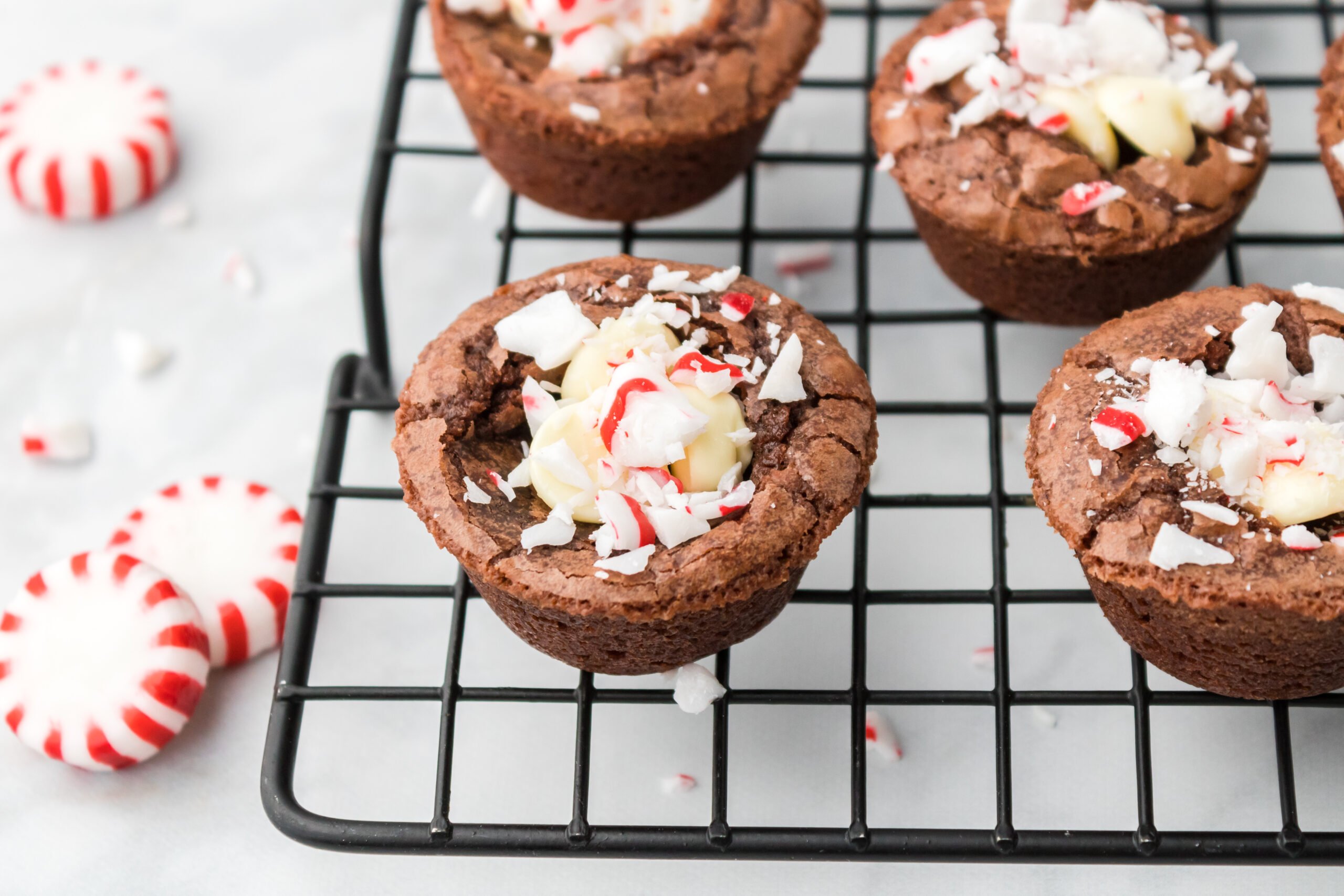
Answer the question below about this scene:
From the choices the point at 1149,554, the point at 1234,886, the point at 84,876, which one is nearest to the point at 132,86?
the point at 84,876

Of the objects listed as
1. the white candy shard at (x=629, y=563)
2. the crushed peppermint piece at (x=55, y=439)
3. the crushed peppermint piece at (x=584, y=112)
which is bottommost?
the crushed peppermint piece at (x=55, y=439)

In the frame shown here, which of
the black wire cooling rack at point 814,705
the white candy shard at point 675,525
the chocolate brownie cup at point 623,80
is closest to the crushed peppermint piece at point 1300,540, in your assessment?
the black wire cooling rack at point 814,705

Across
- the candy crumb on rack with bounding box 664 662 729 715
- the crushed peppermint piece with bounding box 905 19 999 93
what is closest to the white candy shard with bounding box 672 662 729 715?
the candy crumb on rack with bounding box 664 662 729 715

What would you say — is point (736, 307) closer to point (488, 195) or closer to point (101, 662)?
point (488, 195)

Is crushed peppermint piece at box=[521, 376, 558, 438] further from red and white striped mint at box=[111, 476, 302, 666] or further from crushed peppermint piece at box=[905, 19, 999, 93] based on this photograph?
crushed peppermint piece at box=[905, 19, 999, 93]

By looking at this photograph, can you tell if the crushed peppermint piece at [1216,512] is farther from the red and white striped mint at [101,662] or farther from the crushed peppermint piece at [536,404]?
the red and white striped mint at [101,662]

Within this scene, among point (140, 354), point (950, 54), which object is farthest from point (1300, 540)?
point (140, 354)
